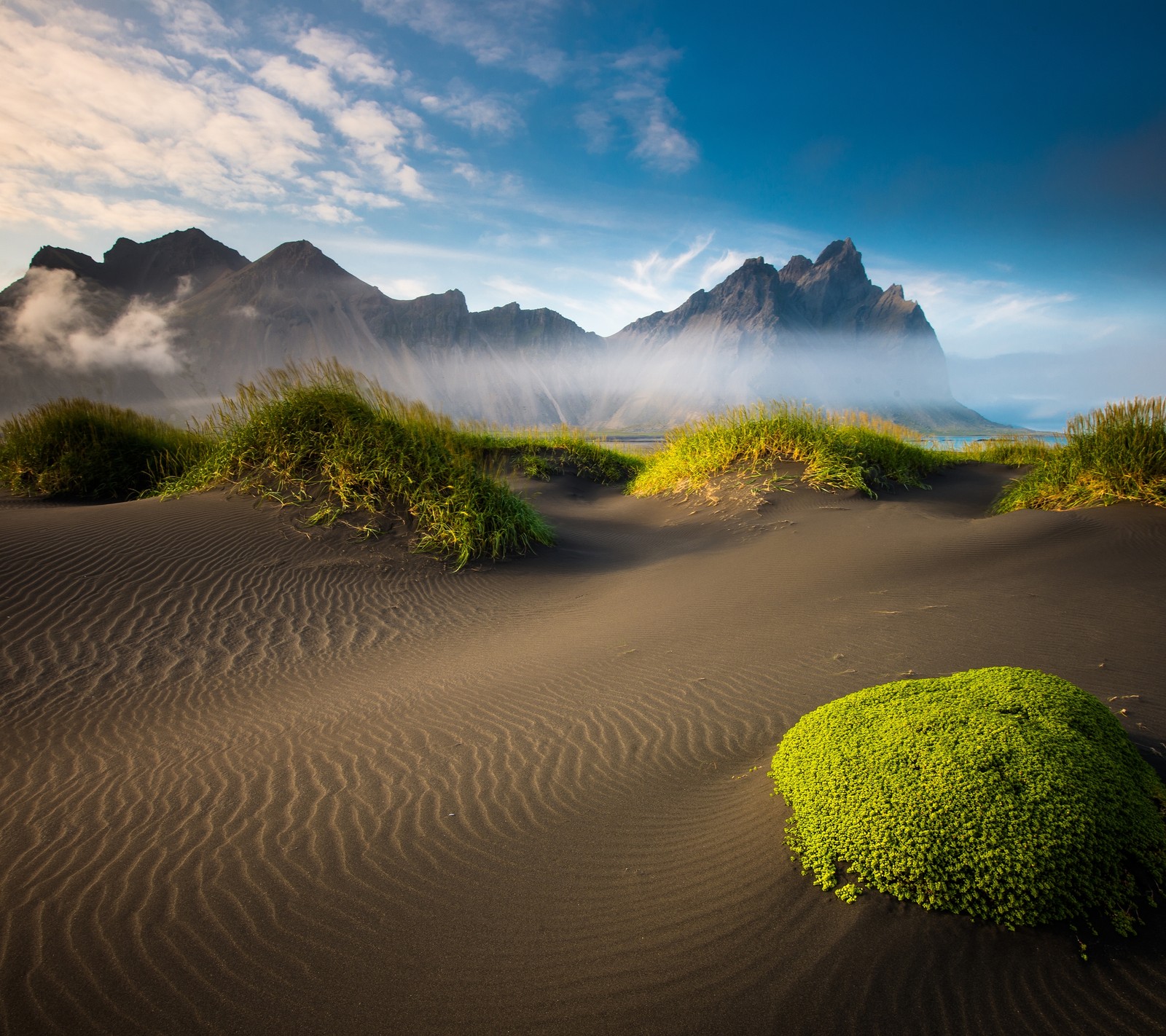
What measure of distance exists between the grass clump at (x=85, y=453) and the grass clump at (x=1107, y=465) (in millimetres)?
13295

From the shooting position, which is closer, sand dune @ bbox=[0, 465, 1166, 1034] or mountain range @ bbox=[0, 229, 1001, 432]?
sand dune @ bbox=[0, 465, 1166, 1034]

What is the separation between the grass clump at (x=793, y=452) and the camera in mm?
10570

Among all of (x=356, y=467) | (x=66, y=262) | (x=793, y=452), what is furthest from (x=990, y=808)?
(x=66, y=262)

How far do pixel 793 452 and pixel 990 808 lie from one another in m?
9.82

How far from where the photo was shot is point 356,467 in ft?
26.5

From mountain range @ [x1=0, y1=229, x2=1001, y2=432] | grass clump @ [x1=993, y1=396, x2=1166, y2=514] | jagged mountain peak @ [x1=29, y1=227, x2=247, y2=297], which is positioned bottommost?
grass clump @ [x1=993, y1=396, x2=1166, y2=514]

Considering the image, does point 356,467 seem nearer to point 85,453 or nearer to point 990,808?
point 85,453

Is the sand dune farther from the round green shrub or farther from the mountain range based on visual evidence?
the mountain range

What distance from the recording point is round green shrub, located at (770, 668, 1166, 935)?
177cm

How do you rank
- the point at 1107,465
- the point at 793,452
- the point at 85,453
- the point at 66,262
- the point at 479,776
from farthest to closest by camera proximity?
the point at 66,262 → the point at 793,452 → the point at 85,453 → the point at 1107,465 → the point at 479,776

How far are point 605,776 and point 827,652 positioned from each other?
7.27 ft

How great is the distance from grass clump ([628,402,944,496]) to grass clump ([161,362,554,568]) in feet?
14.2

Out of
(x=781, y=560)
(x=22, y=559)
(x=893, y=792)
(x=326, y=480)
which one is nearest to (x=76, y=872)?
(x=893, y=792)

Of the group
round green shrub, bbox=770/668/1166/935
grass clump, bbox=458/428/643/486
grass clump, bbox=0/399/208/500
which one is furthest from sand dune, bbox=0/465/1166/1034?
grass clump, bbox=458/428/643/486
